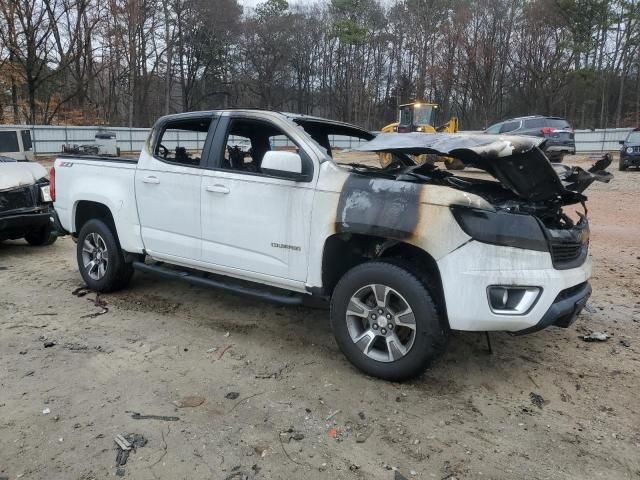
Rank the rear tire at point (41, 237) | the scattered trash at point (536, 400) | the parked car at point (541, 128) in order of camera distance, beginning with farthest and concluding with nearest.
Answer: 1. the parked car at point (541, 128)
2. the rear tire at point (41, 237)
3. the scattered trash at point (536, 400)

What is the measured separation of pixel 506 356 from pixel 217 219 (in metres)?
2.58

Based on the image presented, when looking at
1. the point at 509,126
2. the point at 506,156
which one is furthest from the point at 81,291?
the point at 509,126

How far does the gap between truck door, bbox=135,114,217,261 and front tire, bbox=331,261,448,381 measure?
62.5 inches

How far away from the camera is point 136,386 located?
3512mm

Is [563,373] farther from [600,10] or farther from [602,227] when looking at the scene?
[600,10]

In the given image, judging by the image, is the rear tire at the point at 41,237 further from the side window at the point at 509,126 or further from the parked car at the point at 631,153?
the parked car at the point at 631,153

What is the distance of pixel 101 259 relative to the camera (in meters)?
5.56

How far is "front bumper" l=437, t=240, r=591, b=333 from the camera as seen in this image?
317 cm

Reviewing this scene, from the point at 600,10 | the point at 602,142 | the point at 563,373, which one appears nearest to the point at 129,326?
the point at 563,373

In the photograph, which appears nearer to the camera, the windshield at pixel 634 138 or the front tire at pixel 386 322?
the front tire at pixel 386 322

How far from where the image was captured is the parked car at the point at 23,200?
22.8 ft

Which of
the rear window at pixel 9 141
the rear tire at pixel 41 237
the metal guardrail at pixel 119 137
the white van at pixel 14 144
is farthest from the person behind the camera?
the metal guardrail at pixel 119 137

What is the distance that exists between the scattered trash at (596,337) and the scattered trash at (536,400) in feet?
3.90

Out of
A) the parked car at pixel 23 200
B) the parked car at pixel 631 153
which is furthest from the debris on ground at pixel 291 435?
the parked car at pixel 631 153
